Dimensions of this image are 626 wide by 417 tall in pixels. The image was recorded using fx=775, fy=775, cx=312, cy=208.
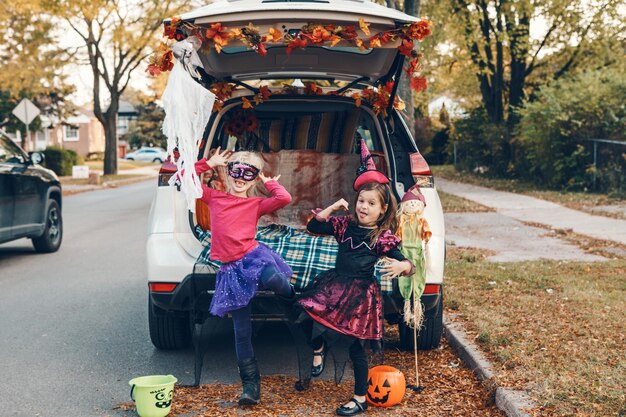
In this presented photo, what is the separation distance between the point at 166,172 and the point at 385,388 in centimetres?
205

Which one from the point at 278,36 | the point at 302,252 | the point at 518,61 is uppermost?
the point at 518,61

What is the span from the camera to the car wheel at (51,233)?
10.6m

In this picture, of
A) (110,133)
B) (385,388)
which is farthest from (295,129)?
(110,133)

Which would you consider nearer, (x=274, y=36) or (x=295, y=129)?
(x=274, y=36)

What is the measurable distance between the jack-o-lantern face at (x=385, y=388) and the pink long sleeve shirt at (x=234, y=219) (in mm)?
1047

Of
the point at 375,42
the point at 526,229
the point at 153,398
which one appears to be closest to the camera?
the point at 153,398

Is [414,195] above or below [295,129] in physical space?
below

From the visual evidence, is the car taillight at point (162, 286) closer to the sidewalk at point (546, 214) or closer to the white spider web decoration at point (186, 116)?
the white spider web decoration at point (186, 116)

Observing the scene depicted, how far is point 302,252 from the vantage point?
5098 millimetres

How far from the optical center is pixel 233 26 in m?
4.73

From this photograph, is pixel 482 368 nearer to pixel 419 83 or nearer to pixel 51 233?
pixel 419 83

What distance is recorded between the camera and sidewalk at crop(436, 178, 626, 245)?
11.3 metres

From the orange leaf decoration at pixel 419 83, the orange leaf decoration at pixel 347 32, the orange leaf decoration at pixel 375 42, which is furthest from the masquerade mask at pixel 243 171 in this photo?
the orange leaf decoration at pixel 419 83

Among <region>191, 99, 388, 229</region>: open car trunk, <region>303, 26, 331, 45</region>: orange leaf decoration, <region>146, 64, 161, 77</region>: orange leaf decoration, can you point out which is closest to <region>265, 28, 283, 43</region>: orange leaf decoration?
<region>303, 26, 331, 45</region>: orange leaf decoration
